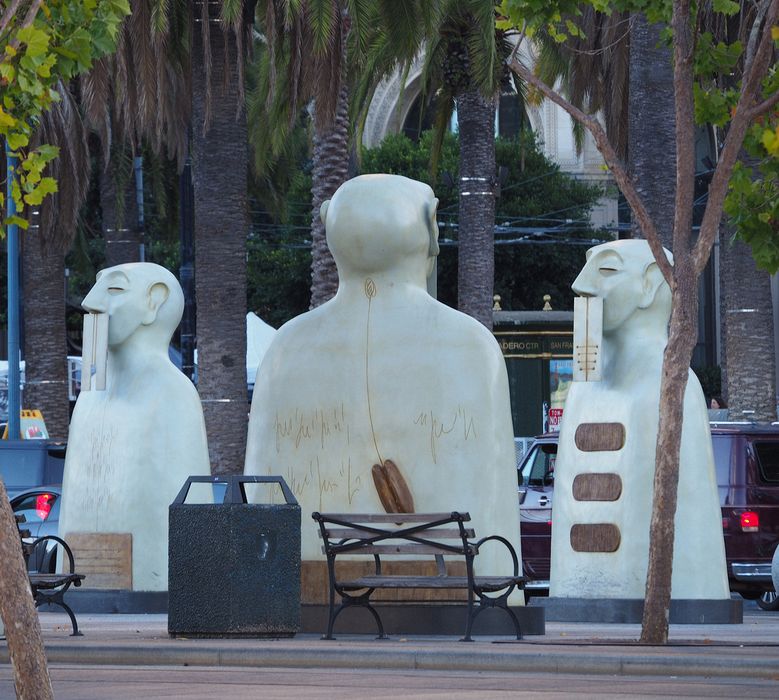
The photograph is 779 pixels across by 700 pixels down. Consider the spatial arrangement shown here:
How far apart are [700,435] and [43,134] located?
48.6 ft

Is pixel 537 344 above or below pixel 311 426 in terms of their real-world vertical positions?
above

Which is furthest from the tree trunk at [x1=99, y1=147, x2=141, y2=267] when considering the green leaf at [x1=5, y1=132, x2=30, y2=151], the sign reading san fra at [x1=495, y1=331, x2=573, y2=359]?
the green leaf at [x1=5, y1=132, x2=30, y2=151]

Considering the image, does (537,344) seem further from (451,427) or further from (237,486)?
(237,486)

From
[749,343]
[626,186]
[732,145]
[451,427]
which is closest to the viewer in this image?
[732,145]

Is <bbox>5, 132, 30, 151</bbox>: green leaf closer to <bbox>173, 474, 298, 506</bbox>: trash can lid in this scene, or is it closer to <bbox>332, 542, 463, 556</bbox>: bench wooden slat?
<bbox>173, 474, 298, 506</bbox>: trash can lid

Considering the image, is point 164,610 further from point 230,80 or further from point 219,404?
point 230,80

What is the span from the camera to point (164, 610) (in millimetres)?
16000

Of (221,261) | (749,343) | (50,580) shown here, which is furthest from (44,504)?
(749,343)

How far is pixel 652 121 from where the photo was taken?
19906mm

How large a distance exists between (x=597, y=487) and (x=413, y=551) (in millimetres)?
2608

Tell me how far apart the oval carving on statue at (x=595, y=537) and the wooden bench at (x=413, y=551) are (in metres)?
2.02

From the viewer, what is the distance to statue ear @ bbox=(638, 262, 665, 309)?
1477cm

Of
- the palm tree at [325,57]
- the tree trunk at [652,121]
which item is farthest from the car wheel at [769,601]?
the palm tree at [325,57]

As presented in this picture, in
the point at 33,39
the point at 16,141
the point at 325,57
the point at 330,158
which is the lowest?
the point at 16,141
